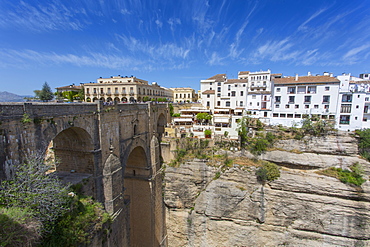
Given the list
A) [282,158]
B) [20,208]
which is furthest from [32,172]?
[282,158]

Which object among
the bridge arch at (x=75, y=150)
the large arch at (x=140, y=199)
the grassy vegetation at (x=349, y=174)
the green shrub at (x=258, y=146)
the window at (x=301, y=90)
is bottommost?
the large arch at (x=140, y=199)

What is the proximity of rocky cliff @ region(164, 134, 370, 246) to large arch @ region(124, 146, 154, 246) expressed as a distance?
2.56 metres

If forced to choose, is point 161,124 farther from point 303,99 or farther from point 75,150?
point 303,99

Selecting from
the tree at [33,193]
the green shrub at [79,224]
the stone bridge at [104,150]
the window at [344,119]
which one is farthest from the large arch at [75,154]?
the window at [344,119]

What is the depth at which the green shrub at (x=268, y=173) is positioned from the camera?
1741cm

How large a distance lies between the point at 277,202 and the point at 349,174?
7.34 meters

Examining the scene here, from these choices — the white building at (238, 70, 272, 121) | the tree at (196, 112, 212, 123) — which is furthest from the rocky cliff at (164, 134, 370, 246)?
the white building at (238, 70, 272, 121)

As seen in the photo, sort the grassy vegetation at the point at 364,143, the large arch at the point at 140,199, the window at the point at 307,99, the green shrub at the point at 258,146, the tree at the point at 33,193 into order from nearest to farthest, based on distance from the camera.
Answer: the tree at the point at 33,193
the large arch at the point at 140,199
the grassy vegetation at the point at 364,143
the green shrub at the point at 258,146
the window at the point at 307,99

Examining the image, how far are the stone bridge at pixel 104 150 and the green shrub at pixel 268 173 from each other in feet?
33.8

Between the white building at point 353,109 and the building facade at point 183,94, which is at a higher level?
the building facade at point 183,94

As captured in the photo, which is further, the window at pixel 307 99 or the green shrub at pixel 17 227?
the window at pixel 307 99

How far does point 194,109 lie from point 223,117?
19.8 ft

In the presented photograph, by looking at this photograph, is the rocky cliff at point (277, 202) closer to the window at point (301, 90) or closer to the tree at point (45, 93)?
the window at point (301, 90)

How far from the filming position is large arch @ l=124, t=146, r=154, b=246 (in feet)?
56.2
